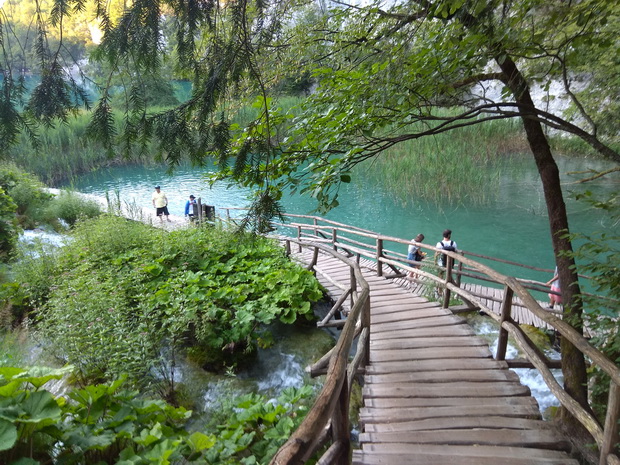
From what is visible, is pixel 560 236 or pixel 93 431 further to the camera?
pixel 560 236

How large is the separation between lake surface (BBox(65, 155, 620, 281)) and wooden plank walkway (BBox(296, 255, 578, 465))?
23.4ft

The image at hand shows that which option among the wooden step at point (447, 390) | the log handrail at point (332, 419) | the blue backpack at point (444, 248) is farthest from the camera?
the blue backpack at point (444, 248)

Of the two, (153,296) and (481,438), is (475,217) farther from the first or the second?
(481,438)

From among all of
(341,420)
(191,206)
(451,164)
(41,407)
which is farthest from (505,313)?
(191,206)

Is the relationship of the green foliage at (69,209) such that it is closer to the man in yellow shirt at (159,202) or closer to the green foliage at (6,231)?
the man in yellow shirt at (159,202)

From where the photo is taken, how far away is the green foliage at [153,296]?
162 inches

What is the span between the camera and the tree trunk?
354 cm

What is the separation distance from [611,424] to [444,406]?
4.11 feet

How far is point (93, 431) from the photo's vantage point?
2.08 m

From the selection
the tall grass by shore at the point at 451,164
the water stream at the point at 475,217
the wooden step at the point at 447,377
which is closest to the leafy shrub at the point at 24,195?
the water stream at the point at 475,217

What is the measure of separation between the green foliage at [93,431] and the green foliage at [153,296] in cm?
132

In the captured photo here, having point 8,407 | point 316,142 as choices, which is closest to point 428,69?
point 316,142

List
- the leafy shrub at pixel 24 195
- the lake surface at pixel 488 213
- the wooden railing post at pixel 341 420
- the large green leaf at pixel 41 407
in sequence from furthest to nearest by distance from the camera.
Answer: the lake surface at pixel 488 213 < the leafy shrub at pixel 24 195 < the wooden railing post at pixel 341 420 < the large green leaf at pixel 41 407

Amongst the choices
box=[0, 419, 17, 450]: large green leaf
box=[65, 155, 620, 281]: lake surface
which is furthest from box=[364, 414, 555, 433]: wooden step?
box=[65, 155, 620, 281]: lake surface
